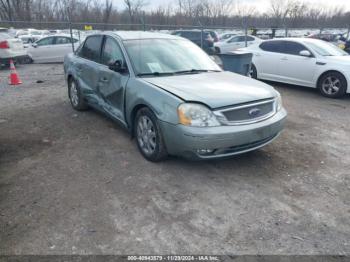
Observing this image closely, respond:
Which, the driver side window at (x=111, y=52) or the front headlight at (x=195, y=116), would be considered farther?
the driver side window at (x=111, y=52)

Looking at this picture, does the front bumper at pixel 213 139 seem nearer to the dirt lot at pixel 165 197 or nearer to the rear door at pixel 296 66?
the dirt lot at pixel 165 197

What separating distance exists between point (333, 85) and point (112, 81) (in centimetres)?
611

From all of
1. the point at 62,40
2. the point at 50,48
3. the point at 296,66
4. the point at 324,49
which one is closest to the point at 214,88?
the point at 296,66

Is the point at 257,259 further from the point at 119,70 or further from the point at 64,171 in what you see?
the point at 119,70

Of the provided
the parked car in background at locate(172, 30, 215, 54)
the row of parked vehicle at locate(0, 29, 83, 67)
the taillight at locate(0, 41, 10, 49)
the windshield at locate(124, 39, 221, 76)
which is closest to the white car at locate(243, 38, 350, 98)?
the windshield at locate(124, 39, 221, 76)

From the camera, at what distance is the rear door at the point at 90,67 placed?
535 cm

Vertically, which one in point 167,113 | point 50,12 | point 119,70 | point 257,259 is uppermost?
point 50,12

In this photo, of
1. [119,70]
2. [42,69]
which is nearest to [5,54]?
[42,69]

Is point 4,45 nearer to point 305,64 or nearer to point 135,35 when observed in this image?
point 135,35

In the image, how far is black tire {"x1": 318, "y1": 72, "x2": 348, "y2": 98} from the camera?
25.5ft

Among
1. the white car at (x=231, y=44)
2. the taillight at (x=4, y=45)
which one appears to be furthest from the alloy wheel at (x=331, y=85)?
the taillight at (x=4, y=45)

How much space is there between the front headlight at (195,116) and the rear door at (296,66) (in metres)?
6.01

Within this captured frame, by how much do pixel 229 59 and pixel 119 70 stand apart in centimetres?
448

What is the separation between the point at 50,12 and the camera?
53.3m
